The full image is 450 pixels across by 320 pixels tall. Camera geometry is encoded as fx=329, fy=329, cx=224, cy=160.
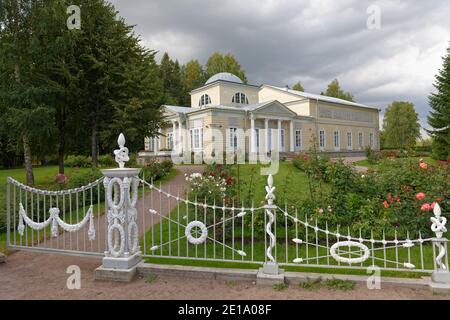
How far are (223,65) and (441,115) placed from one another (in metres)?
32.0

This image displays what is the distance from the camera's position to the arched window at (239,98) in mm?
30861

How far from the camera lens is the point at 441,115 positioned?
24359 millimetres

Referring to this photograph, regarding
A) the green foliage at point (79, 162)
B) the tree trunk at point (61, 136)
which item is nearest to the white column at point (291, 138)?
the green foliage at point (79, 162)

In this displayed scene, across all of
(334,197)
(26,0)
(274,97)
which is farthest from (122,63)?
(274,97)

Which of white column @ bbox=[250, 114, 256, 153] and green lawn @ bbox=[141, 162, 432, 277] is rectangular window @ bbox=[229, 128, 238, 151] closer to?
white column @ bbox=[250, 114, 256, 153]

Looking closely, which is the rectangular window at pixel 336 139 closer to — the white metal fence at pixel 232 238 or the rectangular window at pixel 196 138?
the rectangular window at pixel 196 138

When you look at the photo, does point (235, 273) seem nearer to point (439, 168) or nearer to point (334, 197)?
point (334, 197)

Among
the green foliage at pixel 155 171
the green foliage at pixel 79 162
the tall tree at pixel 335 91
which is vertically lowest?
the green foliage at pixel 155 171

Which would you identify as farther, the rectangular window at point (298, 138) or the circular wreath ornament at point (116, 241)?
the rectangular window at point (298, 138)

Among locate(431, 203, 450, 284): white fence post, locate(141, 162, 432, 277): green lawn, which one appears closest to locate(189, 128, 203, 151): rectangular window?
locate(141, 162, 432, 277): green lawn

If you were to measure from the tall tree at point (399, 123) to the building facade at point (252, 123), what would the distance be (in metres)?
21.7

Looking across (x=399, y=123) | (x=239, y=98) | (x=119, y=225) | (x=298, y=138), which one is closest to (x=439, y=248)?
(x=119, y=225)

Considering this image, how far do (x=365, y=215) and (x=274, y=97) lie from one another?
30448 mm

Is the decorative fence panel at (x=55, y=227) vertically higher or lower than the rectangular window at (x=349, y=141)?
lower
